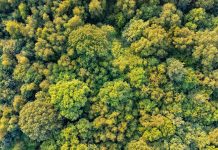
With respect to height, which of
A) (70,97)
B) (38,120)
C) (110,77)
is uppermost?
(110,77)

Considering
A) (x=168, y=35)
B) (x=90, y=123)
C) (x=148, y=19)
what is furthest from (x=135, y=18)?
(x=90, y=123)

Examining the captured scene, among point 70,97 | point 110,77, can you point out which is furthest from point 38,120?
point 110,77

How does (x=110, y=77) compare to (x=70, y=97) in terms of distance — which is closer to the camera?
(x=70, y=97)

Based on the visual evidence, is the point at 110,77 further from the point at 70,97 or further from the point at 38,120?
the point at 38,120

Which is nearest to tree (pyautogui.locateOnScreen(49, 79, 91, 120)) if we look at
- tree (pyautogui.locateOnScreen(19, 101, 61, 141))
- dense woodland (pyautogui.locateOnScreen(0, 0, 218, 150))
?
dense woodland (pyautogui.locateOnScreen(0, 0, 218, 150))

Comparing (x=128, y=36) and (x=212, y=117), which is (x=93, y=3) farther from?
(x=212, y=117)

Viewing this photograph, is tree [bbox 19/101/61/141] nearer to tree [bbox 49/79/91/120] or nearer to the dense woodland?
the dense woodland

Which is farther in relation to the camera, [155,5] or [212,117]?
[155,5]
